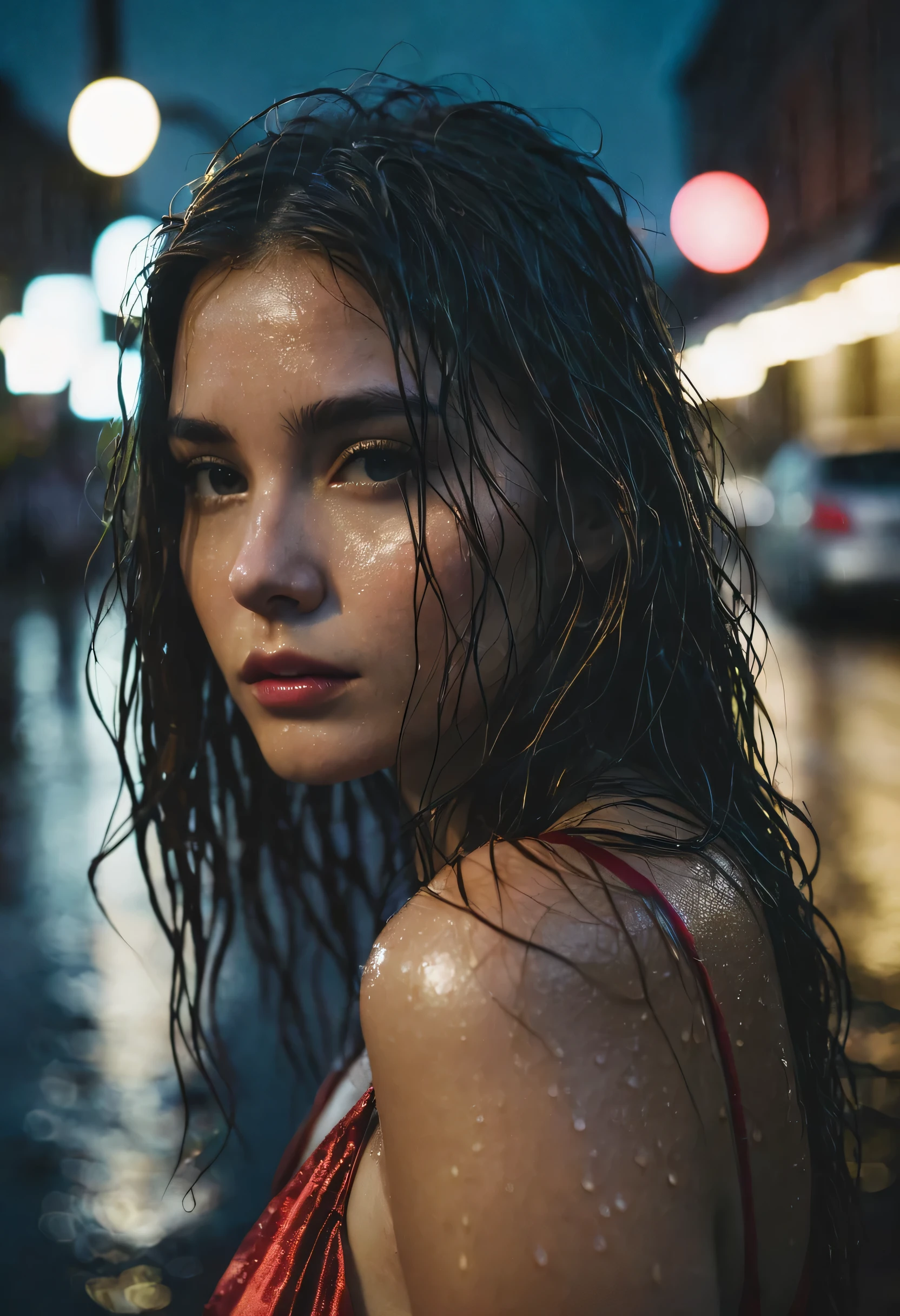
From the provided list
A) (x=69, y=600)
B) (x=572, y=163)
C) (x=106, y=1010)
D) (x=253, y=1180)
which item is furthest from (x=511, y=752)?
(x=69, y=600)

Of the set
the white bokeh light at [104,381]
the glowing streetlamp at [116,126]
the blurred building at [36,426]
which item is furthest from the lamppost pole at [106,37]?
the blurred building at [36,426]

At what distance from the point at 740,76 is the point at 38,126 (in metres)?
15.4

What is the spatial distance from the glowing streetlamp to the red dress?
3.62 m

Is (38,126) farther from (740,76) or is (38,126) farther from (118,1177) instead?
(118,1177)

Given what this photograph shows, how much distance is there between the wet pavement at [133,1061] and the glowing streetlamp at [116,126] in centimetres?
262

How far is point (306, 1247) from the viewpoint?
1.04 metres

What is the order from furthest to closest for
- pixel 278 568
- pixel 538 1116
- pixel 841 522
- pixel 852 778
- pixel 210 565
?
pixel 841 522
pixel 852 778
pixel 210 565
pixel 278 568
pixel 538 1116

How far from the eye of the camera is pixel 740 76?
22375 millimetres

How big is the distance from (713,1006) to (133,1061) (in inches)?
102

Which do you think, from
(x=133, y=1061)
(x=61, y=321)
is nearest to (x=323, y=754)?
(x=133, y=1061)

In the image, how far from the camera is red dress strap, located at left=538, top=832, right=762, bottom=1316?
83cm

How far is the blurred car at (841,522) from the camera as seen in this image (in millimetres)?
9922

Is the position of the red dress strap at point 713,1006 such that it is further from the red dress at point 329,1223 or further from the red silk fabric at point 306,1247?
the red silk fabric at point 306,1247

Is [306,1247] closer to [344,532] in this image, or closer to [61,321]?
[344,532]
